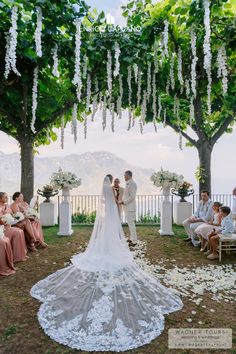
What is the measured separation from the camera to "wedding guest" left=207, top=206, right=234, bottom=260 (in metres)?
7.55

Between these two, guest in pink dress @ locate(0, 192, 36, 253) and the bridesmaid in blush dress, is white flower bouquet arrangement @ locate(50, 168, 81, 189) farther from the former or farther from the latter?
the bridesmaid in blush dress

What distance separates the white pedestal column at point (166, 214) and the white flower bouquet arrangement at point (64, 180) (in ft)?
9.52

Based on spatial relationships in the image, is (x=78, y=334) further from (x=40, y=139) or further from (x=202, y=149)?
(x=40, y=139)

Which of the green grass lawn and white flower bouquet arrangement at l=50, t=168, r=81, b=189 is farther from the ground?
white flower bouquet arrangement at l=50, t=168, r=81, b=189

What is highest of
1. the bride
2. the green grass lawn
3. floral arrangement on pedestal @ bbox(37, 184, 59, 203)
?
floral arrangement on pedestal @ bbox(37, 184, 59, 203)

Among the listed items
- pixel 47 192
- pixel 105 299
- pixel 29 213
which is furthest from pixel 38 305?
pixel 47 192

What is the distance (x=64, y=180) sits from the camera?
10.5 meters

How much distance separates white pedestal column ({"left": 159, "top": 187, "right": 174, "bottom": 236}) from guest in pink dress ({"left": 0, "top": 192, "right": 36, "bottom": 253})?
426 cm

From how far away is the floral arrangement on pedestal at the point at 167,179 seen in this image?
33.9 ft

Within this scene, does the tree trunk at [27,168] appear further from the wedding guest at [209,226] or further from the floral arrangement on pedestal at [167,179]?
the wedding guest at [209,226]

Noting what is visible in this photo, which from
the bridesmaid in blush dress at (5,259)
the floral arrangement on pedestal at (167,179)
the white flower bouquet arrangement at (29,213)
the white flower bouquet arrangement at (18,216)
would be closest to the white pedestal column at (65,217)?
the white flower bouquet arrangement at (29,213)

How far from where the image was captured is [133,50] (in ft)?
22.9

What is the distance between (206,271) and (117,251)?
2444 millimetres

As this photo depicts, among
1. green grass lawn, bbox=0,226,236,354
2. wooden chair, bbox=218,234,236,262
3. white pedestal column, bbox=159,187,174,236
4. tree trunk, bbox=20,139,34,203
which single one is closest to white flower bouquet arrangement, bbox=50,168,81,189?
tree trunk, bbox=20,139,34,203
